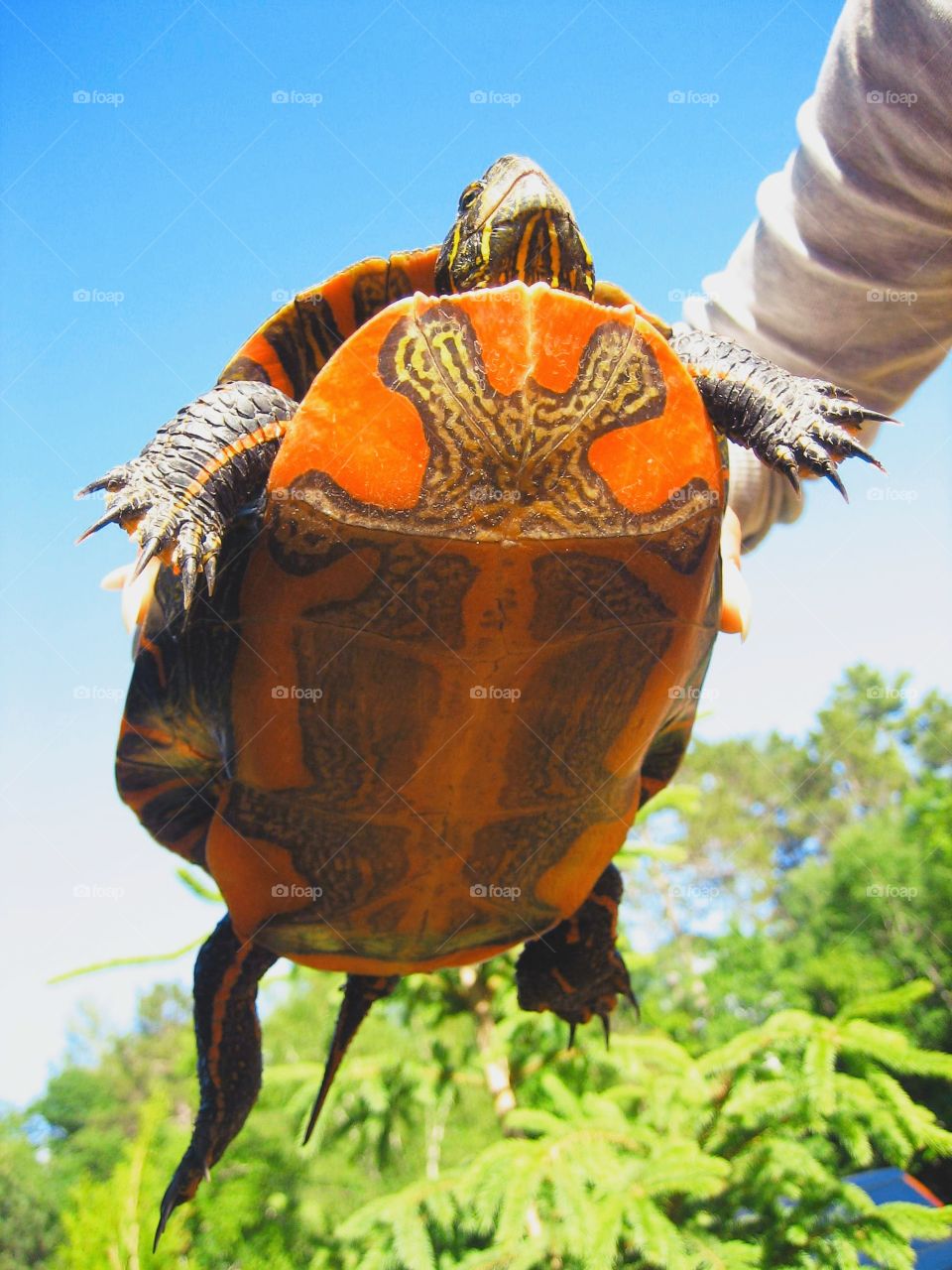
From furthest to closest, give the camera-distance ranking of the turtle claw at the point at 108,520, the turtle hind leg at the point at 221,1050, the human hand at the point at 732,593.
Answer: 1. the turtle hind leg at the point at 221,1050
2. the human hand at the point at 732,593
3. the turtle claw at the point at 108,520

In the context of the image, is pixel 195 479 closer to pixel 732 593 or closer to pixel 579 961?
pixel 732 593

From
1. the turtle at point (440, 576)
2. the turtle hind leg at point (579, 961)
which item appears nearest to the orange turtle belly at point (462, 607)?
the turtle at point (440, 576)

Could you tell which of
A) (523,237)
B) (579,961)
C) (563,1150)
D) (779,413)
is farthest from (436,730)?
(563,1150)

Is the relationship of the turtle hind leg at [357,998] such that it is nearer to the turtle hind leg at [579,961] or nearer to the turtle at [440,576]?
the turtle at [440,576]

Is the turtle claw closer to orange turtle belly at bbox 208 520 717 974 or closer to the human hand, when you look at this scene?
orange turtle belly at bbox 208 520 717 974

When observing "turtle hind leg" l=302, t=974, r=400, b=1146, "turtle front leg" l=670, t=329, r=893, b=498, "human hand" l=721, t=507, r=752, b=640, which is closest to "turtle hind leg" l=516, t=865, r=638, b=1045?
"turtle hind leg" l=302, t=974, r=400, b=1146

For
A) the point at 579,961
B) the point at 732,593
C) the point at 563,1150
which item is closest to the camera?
the point at 732,593
